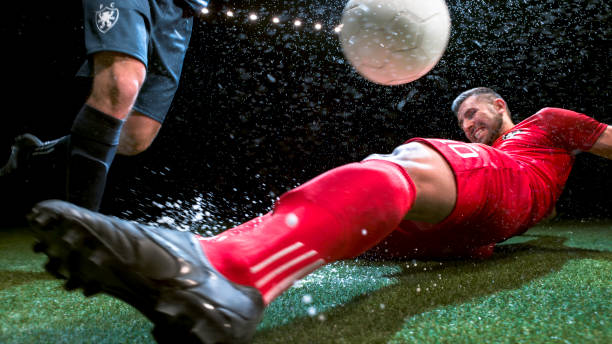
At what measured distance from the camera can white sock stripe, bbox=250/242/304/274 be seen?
1.73 ft

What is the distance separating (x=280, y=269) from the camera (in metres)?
0.54

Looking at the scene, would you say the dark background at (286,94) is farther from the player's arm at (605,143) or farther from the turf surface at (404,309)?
the turf surface at (404,309)

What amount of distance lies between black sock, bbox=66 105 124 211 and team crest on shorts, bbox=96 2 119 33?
241 millimetres

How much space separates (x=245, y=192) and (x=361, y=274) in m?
3.52

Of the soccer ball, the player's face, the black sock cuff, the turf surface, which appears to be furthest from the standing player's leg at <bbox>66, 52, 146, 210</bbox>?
the player's face

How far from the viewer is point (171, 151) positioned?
4.27m

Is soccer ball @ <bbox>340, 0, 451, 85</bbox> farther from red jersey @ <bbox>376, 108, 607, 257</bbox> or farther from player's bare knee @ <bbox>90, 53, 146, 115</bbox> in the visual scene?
player's bare knee @ <bbox>90, 53, 146, 115</bbox>

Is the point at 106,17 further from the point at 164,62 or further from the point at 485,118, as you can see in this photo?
the point at 485,118

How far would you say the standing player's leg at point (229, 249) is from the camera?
44cm

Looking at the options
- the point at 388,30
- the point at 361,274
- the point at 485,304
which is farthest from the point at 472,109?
the point at 485,304

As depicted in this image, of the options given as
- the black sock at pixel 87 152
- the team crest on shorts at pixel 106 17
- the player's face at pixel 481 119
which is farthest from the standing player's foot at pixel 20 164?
the player's face at pixel 481 119

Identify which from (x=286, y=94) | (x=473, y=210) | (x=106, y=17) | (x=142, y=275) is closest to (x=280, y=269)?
(x=142, y=275)

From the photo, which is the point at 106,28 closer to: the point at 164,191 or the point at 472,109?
the point at 472,109

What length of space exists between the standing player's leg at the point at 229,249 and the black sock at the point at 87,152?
2.13 ft
